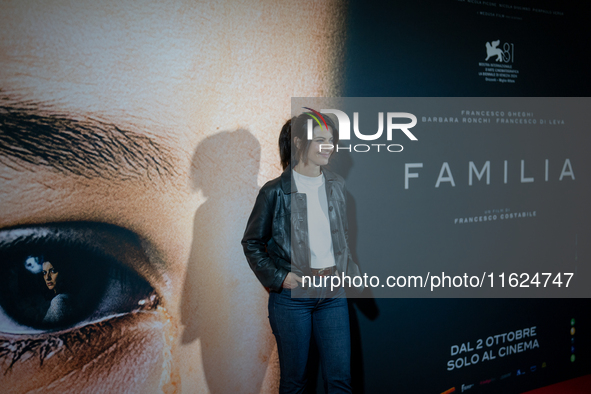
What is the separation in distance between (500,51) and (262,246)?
7.55 feet

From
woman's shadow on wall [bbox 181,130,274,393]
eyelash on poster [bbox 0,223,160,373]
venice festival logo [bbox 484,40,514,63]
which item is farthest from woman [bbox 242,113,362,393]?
venice festival logo [bbox 484,40,514,63]

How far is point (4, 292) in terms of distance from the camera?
6.10 ft

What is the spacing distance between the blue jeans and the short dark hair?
0.70 m

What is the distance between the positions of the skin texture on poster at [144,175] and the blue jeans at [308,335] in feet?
1.33

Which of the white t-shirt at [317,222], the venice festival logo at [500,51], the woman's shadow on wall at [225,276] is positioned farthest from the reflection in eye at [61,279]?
the venice festival logo at [500,51]

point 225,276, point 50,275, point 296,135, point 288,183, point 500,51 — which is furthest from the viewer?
point 500,51

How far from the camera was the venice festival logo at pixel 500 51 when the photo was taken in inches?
114

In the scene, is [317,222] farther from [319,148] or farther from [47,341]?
[47,341]

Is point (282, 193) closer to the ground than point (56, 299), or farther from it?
farther from it

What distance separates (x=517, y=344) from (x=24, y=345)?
326 cm

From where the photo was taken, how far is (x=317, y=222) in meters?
2.06

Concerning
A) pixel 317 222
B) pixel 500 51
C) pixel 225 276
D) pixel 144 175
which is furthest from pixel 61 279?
pixel 500 51

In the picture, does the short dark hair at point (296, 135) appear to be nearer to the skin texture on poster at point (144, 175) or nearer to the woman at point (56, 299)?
the skin texture on poster at point (144, 175)

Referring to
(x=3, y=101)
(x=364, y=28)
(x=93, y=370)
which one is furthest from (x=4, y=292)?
(x=364, y=28)
